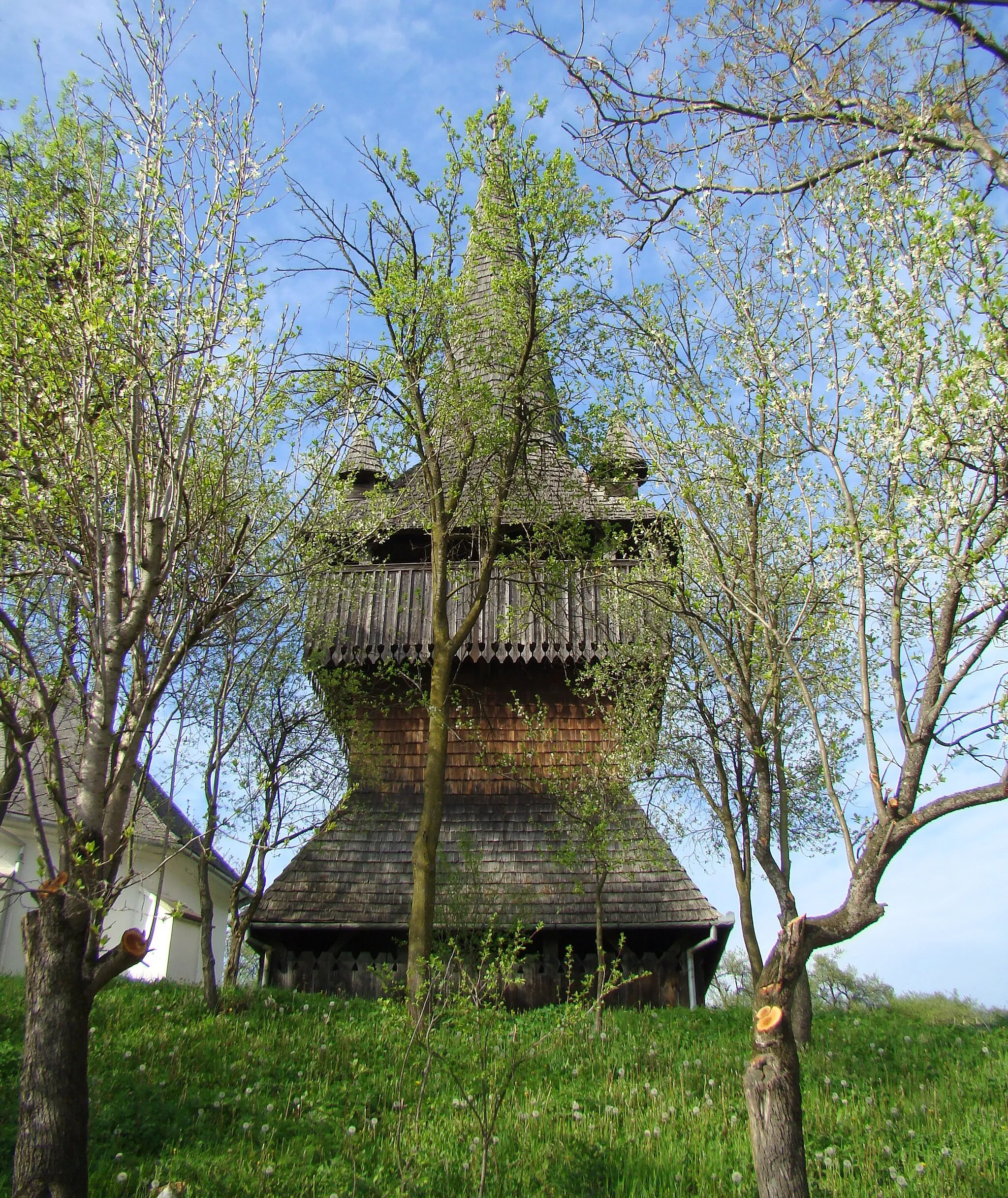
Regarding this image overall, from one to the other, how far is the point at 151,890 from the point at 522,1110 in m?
15.2

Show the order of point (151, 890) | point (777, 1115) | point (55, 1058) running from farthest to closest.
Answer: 1. point (151, 890)
2. point (55, 1058)
3. point (777, 1115)

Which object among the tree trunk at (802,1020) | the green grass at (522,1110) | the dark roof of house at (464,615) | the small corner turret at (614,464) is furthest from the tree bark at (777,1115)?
the dark roof of house at (464,615)

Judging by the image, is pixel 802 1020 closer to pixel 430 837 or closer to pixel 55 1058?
pixel 430 837

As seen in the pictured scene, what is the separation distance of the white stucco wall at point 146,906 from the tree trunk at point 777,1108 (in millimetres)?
9061

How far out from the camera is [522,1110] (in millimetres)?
6781

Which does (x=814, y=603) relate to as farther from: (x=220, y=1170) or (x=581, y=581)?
(x=220, y=1170)

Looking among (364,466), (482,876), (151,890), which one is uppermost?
(364,466)

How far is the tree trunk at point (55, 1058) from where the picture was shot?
171 inches

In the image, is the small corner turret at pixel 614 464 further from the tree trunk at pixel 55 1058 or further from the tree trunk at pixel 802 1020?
the tree trunk at pixel 55 1058

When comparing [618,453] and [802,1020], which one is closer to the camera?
[802,1020]

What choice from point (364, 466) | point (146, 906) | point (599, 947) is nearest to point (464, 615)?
point (364, 466)

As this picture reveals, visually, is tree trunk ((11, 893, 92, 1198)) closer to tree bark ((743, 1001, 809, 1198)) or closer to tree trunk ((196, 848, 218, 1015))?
tree bark ((743, 1001, 809, 1198))

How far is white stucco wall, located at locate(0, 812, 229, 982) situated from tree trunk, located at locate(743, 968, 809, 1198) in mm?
9061

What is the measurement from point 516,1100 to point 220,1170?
2396 mm
